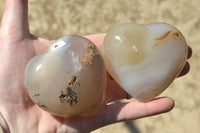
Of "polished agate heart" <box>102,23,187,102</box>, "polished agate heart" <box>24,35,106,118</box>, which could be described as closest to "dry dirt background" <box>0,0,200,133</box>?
"polished agate heart" <box>102,23,187,102</box>

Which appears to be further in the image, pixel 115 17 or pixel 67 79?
pixel 115 17

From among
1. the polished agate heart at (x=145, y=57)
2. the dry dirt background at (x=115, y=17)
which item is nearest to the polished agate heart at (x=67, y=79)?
the polished agate heart at (x=145, y=57)

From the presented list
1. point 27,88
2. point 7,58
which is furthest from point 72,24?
point 27,88

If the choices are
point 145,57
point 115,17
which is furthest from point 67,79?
point 115,17

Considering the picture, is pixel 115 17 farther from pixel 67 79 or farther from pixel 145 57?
pixel 67 79

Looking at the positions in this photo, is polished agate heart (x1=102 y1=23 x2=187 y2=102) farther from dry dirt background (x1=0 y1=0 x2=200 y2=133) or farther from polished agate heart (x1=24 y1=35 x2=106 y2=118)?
dry dirt background (x1=0 y1=0 x2=200 y2=133)

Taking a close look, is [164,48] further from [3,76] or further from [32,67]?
[3,76]
